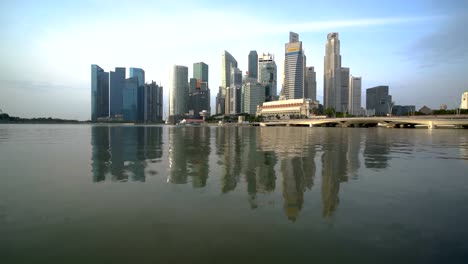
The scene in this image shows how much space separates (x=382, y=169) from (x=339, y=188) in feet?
23.9

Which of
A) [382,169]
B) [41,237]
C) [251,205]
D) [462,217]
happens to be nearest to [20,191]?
[41,237]

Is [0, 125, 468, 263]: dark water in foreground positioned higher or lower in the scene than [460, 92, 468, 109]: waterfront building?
lower

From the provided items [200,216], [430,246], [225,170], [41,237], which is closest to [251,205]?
[200,216]

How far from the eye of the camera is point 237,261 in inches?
257

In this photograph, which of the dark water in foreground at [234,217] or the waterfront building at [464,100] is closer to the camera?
the dark water in foreground at [234,217]

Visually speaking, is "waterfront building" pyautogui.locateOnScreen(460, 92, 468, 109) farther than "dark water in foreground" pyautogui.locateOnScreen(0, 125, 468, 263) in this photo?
Yes

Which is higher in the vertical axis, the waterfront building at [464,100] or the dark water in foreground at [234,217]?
the waterfront building at [464,100]

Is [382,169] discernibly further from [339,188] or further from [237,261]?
[237,261]

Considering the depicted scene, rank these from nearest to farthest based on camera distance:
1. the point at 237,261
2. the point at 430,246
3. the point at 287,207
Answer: the point at 237,261
the point at 430,246
the point at 287,207

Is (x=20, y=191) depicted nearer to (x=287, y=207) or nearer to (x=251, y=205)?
(x=251, y=205)

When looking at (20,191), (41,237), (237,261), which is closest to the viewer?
(237,261)

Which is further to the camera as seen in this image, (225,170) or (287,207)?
(225,170)

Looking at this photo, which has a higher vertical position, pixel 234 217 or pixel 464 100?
pixel 464 100

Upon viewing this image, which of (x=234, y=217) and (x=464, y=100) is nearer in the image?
(x=234, y=217)
